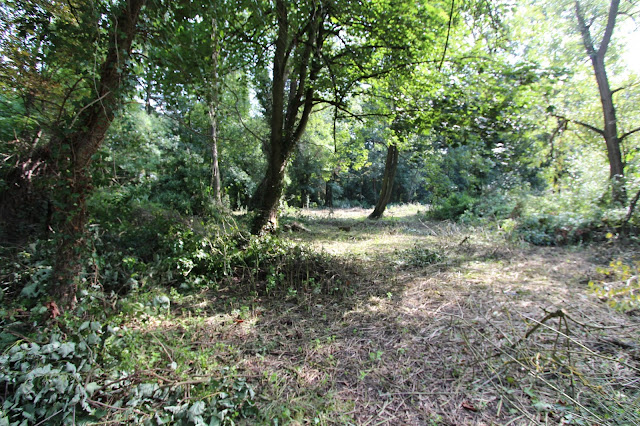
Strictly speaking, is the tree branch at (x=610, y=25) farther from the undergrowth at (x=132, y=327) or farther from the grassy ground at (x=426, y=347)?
the undergrowth at (x=132, y=327)

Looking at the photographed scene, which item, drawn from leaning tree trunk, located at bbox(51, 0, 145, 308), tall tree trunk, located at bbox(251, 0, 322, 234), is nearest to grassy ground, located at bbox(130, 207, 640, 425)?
leaning tree trunk, located at bbox(51, 0, 145, 308)

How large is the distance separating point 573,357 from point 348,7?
212 inches

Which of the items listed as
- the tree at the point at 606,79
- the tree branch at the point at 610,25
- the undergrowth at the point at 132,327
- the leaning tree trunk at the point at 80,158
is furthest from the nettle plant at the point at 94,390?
the tree branch at the point at 610,25

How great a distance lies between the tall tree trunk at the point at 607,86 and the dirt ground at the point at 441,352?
6387 mm

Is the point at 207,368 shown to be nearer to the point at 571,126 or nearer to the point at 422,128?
the point at 422,128

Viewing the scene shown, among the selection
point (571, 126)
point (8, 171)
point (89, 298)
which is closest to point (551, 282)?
point (89, 298)

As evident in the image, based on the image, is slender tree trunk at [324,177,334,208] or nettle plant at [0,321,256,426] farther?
slender tree trunk at [324,177,334,208]

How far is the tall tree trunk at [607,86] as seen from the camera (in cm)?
855

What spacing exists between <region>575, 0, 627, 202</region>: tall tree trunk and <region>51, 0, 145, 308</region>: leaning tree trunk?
35.6 ft

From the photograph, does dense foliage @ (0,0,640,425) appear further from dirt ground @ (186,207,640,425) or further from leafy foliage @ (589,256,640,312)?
dirt ground @ (186,207,640,425)

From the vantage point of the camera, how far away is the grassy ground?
6.42 feet

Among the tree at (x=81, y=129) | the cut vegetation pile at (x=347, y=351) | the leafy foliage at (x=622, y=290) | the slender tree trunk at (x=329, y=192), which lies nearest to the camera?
the cut vegetation pile at (x=347, y=351)

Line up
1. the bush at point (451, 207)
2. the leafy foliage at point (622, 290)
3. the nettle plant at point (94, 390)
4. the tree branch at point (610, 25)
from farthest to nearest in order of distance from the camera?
the bush at point (451, 207) → the tree branch at point (610, 25) → the leafy foliage at point (622, 290) → the nettle plant at point (94, 390)

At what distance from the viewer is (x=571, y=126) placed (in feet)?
33.7
